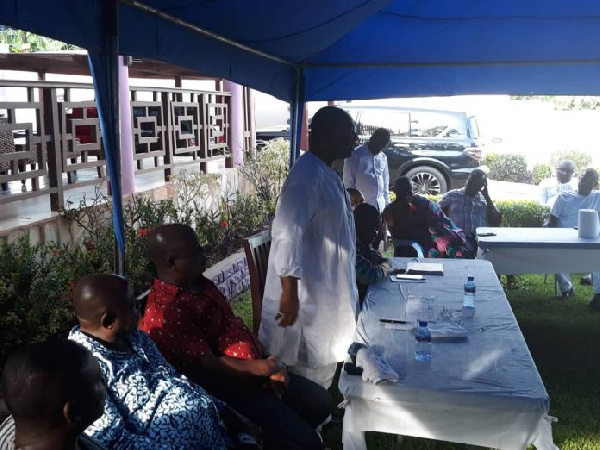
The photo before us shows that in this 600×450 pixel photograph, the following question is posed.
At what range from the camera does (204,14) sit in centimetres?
328

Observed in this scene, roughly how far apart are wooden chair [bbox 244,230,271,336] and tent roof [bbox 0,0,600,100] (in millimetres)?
1036

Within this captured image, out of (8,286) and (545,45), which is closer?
(8,286)

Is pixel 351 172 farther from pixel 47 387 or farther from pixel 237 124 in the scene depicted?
pixel 47 387

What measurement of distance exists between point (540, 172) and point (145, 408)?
17.1 metres

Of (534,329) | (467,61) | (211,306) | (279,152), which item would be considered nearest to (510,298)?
(534,329)

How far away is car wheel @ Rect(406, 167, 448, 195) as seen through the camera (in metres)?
12.6

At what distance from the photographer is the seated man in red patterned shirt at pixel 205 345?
7.93 feet

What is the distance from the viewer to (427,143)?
1260 centimetres

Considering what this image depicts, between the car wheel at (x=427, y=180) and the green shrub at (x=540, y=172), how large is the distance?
608 cm

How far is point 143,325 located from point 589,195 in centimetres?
527

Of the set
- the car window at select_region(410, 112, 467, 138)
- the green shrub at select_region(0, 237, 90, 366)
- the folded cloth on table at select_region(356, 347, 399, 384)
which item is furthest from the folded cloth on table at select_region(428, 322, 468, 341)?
the car window at select_region(410, 112, 467, 138)

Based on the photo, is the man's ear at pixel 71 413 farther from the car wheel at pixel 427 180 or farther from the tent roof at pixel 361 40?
the car wheel at pixel 427 180

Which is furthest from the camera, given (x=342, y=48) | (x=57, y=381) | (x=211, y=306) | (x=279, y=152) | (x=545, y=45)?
(x=279, y=152)

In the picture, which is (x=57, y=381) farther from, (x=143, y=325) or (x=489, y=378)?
(x=489, y=378)
